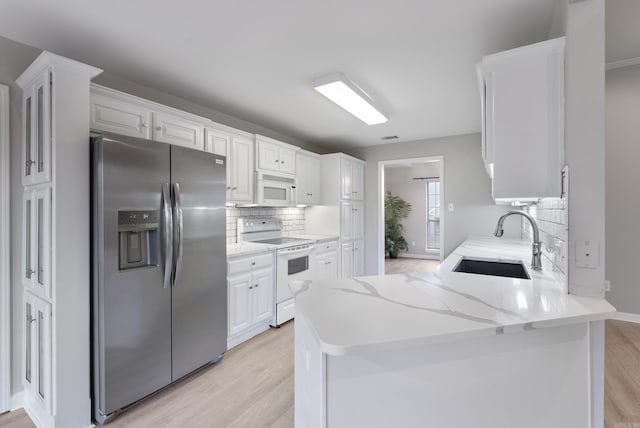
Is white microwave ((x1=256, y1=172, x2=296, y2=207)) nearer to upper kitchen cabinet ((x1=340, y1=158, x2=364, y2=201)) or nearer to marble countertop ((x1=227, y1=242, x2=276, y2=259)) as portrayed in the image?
marble countertop ((x1=227, y1=242, x2=276, y2=259))

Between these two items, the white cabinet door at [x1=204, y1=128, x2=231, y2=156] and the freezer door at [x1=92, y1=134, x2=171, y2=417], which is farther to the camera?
the white cabinet door at [x1=204, y1=128, x2=231, y2=156]

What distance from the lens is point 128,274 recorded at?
71.0 inches

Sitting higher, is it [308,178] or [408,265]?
[308,178]

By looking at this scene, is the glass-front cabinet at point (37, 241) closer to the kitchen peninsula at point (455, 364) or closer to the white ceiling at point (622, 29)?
the kitchen peninsula at point (455, 364)

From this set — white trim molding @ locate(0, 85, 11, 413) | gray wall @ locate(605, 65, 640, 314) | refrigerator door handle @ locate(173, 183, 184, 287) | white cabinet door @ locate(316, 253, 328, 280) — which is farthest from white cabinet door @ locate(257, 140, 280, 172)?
gray wall @ locate(605, 65, 640, 314)

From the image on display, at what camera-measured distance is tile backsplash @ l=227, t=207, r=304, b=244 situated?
337 cm

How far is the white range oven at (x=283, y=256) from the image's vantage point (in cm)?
320

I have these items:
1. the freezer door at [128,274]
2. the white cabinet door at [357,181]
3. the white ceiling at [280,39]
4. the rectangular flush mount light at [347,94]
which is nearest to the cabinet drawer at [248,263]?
the freezer door at [128,274]

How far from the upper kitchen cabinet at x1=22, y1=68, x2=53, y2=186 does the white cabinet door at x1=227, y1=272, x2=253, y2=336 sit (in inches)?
59.3

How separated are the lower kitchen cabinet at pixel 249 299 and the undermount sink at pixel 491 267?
1851 mm

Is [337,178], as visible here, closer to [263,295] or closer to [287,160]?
[287,160]

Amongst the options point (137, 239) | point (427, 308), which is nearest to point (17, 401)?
point (137, 239)

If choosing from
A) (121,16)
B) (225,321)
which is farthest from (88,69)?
(225,321)

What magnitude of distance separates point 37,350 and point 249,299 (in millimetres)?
1485
